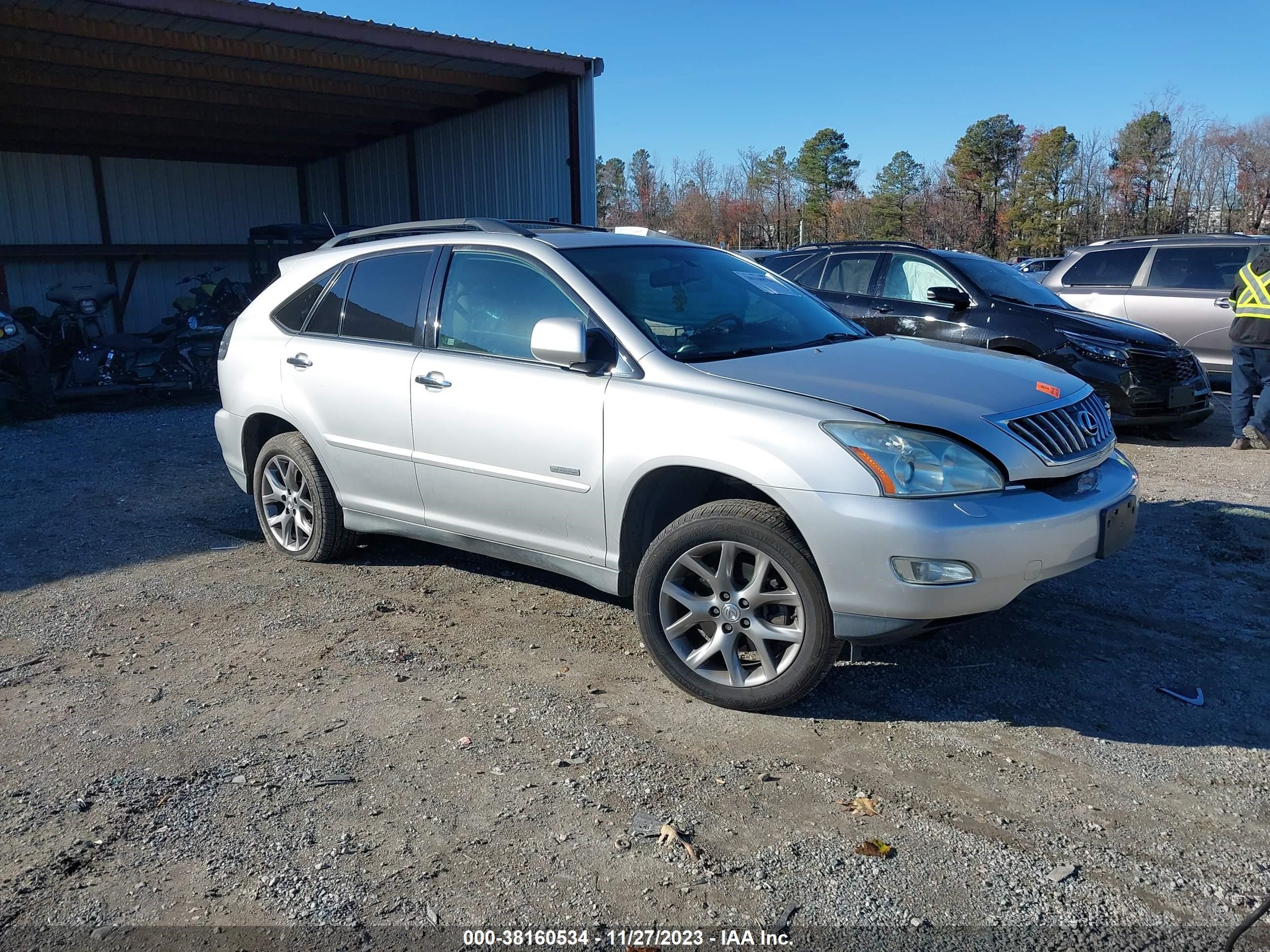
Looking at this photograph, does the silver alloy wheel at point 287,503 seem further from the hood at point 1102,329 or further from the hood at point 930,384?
the hood at point 1102,329

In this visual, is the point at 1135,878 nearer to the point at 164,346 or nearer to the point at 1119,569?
the point at 1119,569

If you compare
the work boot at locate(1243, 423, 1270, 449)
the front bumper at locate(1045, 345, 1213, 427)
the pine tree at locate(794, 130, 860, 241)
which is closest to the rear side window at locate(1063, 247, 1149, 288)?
the front bumper at locate(1045, 345, 1213, 427)

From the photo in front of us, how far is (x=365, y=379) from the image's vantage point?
16.0 ft

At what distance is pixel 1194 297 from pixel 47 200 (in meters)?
20.0

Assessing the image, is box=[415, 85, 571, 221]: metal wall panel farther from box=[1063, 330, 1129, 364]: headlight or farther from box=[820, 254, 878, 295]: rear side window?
box=[1063, 330, 1129, 364]: headlight

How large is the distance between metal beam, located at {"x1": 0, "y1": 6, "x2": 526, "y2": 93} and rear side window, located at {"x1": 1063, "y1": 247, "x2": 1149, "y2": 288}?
8146 mm

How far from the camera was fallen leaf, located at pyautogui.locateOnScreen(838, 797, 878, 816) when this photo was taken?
302cm

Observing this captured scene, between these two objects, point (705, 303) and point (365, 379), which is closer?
point (705, 303)

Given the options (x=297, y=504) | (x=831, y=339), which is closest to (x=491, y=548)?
(x=297, y=504)

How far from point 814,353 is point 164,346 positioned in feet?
34.4

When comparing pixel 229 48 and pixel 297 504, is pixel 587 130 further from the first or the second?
pixel 297 504

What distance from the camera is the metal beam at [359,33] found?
1039cm

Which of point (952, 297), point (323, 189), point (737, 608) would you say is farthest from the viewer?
point (323, 189)

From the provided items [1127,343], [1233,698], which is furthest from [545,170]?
[1233,698]
